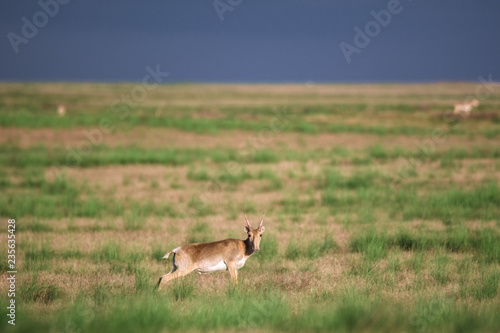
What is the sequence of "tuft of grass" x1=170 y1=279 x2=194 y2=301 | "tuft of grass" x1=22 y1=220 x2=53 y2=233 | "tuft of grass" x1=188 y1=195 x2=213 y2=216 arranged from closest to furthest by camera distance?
1. "tuft of grass" x1=170 y1=279 x2=194 y2=301
2. "tuft of grass" x1=22 y1=220 x2=53 y2=233
3. "tuft of grass" x1=188 y1=195 x2=213 y2=216

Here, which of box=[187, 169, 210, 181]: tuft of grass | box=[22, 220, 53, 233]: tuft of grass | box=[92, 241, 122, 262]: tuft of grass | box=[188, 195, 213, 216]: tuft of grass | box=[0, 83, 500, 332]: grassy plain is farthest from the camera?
box=[187, 169, 210, 181]: tuft of grass

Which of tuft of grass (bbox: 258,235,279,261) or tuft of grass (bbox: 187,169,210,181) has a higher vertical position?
tuft of grass (bbox: 187,169,210,181)

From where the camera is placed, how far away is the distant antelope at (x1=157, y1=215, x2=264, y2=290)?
7570 mm

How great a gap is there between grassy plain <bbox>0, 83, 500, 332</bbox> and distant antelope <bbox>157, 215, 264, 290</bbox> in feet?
1.16

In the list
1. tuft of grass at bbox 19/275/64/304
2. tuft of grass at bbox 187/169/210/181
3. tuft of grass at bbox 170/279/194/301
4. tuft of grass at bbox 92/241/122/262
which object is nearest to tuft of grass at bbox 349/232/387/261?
tuft of grass at bbox 170/279/194/301

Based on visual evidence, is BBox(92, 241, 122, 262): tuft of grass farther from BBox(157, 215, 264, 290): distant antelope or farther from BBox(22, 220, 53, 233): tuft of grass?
BBox(22, 220, 53, 233): tuft of grass

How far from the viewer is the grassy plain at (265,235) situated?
6027 mm

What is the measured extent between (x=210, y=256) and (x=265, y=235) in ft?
13.4

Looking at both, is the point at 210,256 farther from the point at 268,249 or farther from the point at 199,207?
the point at 199,207

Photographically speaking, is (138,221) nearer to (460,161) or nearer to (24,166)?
(24,166)

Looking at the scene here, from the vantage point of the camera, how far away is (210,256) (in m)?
7.75

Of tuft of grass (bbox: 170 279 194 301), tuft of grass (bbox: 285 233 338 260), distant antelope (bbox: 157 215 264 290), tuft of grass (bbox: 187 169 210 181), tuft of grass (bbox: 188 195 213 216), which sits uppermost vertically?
tuft of grass (bbox: 187 169 210 181)

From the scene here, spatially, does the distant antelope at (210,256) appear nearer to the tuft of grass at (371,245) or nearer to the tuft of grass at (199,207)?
the tuft of grass at (371,245)

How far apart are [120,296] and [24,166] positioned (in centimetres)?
1836
